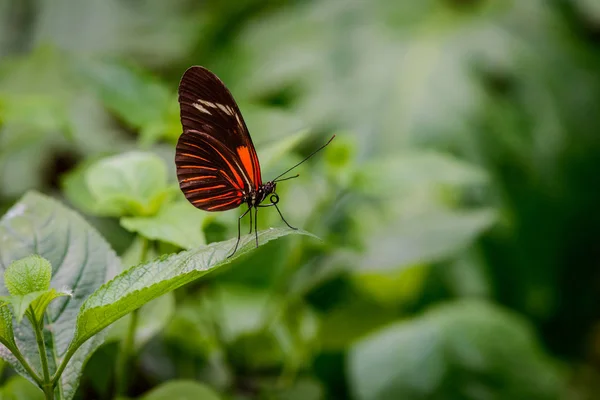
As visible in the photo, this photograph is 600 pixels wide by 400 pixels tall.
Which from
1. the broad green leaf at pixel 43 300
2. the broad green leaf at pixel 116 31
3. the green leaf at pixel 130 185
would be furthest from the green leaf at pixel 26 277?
the broad green leaf at pixel 116 31

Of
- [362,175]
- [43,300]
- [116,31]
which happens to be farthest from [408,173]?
[116,31]

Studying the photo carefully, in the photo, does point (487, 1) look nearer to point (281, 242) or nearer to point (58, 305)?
point (281, 242)

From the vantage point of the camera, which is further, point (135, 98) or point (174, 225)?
point (135, 98)

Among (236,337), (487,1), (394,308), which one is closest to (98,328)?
(236,337)

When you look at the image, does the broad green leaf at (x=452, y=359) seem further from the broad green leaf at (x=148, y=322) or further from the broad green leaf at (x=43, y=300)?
the broad green leaf at (x=43, y=300)

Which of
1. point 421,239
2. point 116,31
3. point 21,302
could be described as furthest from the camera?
point 116,31

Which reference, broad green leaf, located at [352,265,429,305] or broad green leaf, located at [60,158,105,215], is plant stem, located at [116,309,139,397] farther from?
broad green leaf, located at [352,265,429,305]

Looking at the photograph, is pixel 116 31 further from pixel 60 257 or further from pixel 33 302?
pixel 33 302
